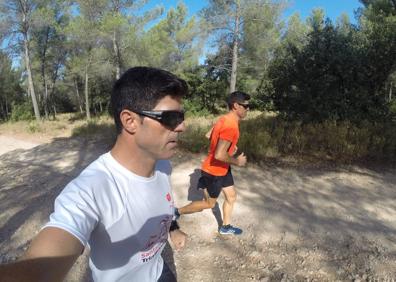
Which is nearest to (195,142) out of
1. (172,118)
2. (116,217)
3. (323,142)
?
(323,142)

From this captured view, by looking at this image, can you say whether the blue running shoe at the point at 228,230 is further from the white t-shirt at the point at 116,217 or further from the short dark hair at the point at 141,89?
the short dark hair at the point at 141,89

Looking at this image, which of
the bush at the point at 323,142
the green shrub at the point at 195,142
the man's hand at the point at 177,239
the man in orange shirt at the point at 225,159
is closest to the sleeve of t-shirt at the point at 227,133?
the man in orange shirt at the point at 225,159

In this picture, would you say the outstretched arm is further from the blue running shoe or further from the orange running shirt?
the blue running shoe

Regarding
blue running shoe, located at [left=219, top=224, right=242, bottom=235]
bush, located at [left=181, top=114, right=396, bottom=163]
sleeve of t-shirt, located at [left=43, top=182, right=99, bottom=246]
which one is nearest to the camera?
sleeve of t-shirt, located at [left=43, top=182, right=99, bottom=246]

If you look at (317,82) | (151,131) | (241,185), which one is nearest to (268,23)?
(317,82)

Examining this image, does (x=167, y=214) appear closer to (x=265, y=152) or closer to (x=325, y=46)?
(x=265, y=152)

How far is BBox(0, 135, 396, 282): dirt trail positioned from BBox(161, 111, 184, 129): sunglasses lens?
87.6 inches

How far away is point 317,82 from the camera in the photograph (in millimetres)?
9039

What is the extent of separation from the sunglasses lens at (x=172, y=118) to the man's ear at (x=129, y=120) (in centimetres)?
13

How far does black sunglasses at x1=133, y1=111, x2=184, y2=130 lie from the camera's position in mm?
1648

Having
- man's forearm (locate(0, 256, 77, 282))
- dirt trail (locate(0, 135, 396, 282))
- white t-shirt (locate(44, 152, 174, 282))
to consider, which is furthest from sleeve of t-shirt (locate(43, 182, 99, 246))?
dirt trail (locate(0, 135, 396, 282))

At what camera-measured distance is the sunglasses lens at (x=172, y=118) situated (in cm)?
168

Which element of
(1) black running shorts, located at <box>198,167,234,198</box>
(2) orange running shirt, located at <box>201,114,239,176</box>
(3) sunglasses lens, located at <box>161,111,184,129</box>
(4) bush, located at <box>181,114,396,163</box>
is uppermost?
(3) sunglasses lens, located at <box>161,111,184,129</box>

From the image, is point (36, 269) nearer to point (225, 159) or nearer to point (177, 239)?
point (177, 239)
